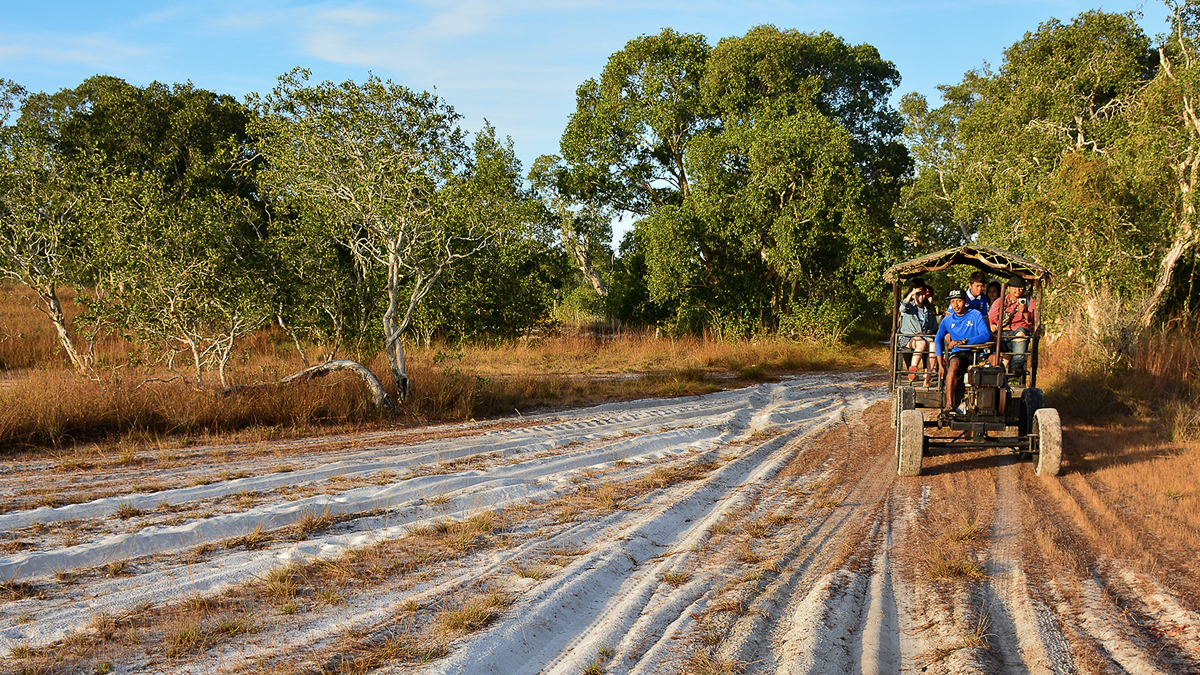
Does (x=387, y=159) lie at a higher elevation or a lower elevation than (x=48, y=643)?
higher

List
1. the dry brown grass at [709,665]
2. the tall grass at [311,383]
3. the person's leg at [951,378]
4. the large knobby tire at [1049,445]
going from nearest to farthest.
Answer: the dry brown grass at [709,665], the large knobby tire at [1049,445], the person's leg at [951,378], the tall grass at [311,383]

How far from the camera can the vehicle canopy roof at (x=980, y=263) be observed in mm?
8242

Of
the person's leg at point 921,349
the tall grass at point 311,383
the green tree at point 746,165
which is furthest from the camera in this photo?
the green tree at point 746,165

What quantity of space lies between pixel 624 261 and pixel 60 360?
51.9 feet

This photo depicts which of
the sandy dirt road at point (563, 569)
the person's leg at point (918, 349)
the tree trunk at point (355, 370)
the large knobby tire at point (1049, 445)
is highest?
the person's leg at point (918, 349)

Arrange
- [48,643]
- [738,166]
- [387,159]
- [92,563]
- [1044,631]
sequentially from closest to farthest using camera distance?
1. [48,643]
2. [1044,631]
3. [92,563]
4. [387,159]
5. [738,166]

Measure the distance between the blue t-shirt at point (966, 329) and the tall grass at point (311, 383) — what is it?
20.1ft

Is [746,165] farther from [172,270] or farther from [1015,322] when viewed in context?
[172,270]

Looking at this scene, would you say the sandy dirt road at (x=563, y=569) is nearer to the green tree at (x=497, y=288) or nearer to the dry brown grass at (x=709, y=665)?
the dry brown grass at (x=709, y=665)

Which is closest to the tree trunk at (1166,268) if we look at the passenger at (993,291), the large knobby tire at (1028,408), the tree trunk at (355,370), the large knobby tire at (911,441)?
the passenger at (993,291)

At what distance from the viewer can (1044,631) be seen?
3.79m

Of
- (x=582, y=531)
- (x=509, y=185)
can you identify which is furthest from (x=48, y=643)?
(x=509, y=185)

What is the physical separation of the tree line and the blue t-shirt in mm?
6303

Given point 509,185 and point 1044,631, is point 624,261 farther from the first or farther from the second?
point 1044,631
